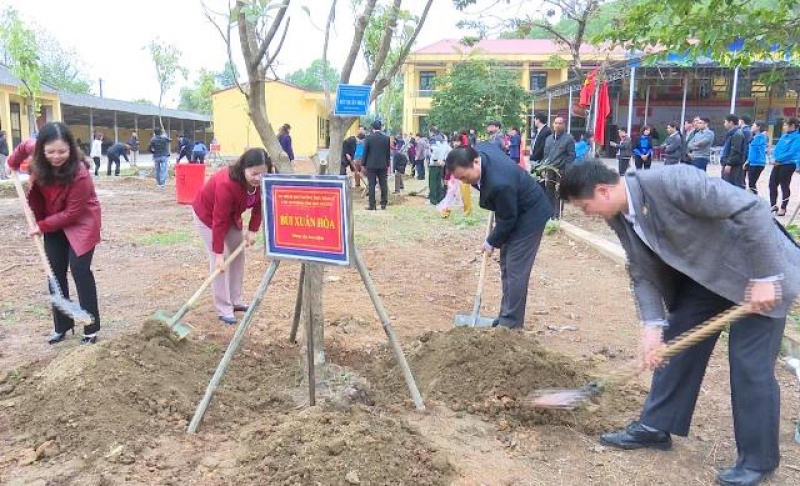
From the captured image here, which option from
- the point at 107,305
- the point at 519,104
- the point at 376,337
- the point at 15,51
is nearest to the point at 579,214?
the point at 376,337

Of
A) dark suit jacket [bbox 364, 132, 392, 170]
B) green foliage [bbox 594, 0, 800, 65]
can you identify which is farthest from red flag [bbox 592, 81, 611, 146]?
green foliage [bbox 594, 0, 800, 65]

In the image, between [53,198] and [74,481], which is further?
[53,198]

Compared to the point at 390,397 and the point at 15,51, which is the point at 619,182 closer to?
the point at 390,397

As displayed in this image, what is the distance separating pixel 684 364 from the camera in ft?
9.40

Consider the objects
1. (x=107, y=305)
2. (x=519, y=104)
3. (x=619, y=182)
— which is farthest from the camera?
(x=519, y=104)

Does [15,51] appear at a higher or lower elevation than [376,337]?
higher

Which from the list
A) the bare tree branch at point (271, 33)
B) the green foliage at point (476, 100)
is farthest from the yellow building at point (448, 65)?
the bare tree branch at point (271, 33)

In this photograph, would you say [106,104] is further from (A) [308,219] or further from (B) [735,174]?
(A) [308,219]

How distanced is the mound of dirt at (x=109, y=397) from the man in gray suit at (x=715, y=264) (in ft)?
7.15

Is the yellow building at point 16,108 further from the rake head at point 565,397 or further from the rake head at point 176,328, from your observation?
the rake head at point 565,397

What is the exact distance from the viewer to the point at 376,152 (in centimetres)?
1125

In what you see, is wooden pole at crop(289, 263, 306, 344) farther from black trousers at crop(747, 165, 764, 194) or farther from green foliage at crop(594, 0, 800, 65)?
black trousers at crop(747, 165, 764, 194)

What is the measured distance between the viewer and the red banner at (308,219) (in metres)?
2.94

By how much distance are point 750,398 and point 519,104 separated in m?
25.1
